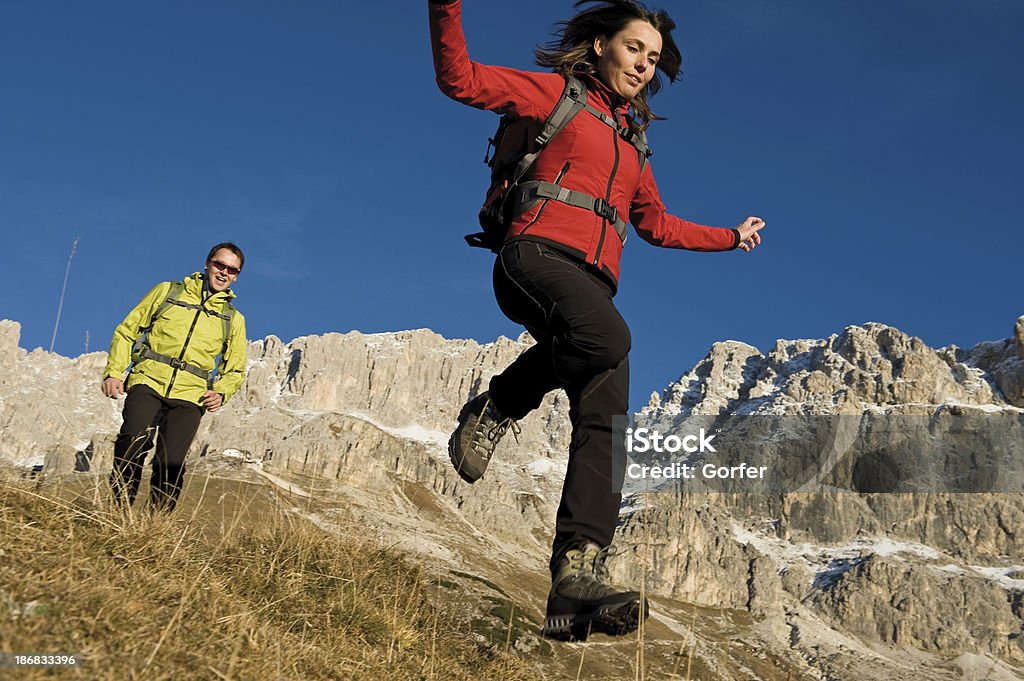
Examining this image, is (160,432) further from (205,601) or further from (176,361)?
(205,601)

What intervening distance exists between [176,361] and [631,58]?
5873mm

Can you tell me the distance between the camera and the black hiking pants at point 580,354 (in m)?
4.27

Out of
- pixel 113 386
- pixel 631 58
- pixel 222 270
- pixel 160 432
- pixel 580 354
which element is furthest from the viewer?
pixel 222 270

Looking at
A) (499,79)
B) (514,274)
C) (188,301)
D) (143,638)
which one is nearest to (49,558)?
(143,638)

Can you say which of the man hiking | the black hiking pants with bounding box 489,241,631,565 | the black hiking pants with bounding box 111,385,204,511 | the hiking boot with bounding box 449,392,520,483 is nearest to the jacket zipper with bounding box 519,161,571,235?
the black hiking pants with bounding box 489,241,631,565

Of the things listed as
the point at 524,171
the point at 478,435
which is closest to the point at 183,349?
the point at 478,435

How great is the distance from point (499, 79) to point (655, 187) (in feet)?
5.77

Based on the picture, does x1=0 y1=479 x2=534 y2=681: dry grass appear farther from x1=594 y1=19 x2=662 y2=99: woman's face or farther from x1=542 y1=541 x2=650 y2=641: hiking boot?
x1=594 y1=19 x2=662 y2=99: woman's face

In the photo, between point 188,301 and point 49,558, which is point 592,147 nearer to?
point 49,558

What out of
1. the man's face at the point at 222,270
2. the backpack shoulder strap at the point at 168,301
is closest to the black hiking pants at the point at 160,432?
the backpack shoulder strap at the point at 168,301

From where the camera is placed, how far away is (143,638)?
9.38ft

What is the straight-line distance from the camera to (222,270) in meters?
8.80

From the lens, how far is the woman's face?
17.2 ft

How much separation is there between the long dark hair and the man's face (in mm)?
5004
